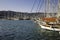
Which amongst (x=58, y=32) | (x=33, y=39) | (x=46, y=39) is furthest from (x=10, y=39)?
(x=58, y=32)

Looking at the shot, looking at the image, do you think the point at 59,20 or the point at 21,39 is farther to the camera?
the point at 59,20

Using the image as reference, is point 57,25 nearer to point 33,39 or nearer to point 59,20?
point 59,20

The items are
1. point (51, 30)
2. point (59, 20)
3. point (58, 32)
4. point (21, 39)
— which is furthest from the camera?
point (59, 20)

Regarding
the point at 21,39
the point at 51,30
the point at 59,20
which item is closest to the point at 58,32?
the point at 51,30

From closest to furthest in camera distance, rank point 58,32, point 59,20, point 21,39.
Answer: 1. point 21,39
2. point 58,32
3. point 59,20

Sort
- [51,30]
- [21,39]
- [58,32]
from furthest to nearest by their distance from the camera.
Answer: [51,30]
[58,32]
[21,39]

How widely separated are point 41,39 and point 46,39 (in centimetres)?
81

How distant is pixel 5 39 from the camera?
2609 cm

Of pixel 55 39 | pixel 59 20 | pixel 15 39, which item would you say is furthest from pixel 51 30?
pixel 15 39

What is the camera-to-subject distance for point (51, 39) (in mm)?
25984

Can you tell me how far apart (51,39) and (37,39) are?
223 cm

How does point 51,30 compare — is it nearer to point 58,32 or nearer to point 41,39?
point 58,32

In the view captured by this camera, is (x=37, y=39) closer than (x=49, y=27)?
Yes

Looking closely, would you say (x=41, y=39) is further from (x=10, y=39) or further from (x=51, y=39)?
(x=10, y=39)
